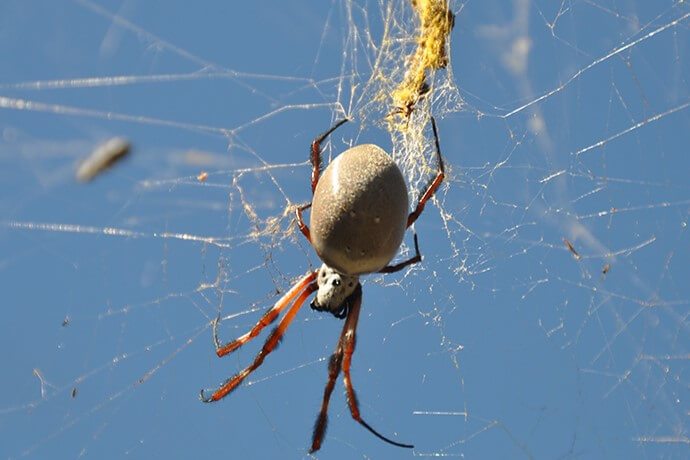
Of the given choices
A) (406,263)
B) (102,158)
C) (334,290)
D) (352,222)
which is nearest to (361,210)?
(352,222)

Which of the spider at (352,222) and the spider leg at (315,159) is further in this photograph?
the spider leg at (315,159)

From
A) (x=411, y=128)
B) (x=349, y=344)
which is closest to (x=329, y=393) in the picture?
(x=349, y=344)

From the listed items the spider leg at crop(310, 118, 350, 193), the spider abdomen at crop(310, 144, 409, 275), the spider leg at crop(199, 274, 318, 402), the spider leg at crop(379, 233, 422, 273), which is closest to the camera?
the spider abdomen at crop(310, 144, 409, 275)

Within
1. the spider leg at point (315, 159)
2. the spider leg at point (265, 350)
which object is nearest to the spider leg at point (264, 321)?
the spider leg at point (265, 350)

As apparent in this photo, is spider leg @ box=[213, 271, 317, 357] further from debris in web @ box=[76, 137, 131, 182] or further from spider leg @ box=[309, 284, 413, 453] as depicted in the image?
debris in web @ box=[76, 137, 131, 182]

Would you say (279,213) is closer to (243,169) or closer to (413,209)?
(243,169)

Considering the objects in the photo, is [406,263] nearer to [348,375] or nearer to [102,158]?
[348,375]

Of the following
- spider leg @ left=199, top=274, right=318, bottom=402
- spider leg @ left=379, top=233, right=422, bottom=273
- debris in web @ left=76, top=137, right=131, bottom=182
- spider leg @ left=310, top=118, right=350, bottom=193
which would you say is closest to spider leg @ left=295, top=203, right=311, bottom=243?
spider leg @ left=310, top=118, right=350, bottom=193

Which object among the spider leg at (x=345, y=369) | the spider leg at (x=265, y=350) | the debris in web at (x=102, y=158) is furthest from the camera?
the spider leg at (x=265, y=350)

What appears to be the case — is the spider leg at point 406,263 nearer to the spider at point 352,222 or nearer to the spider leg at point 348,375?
the spider at point 352,222
